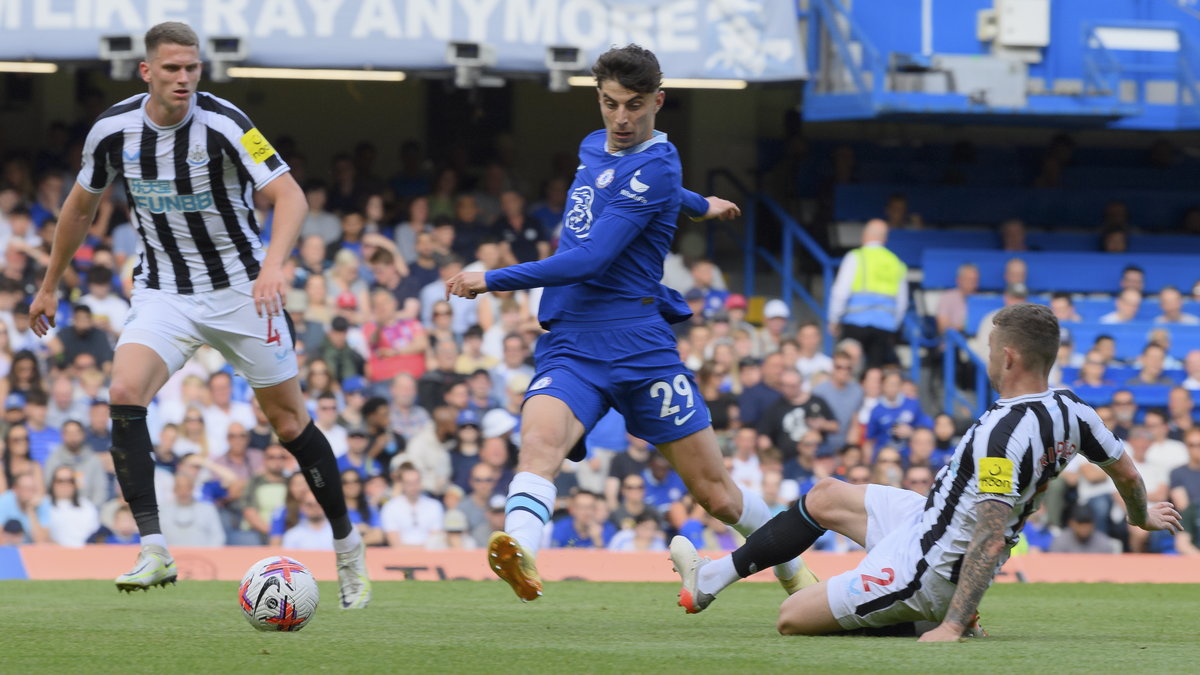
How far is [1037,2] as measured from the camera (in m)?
16.3

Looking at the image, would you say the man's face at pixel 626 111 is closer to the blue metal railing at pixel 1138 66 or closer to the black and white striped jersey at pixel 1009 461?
the black and white striped jersey at pixel 1009 461

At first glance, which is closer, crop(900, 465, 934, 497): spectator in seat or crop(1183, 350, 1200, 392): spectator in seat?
crop(900, 465, 934, 497): spectator in seat

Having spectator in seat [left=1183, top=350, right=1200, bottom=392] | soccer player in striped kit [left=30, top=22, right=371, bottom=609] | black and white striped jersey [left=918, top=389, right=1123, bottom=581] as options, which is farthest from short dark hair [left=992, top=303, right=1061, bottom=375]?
spectator in seat [left=1183, top=350, right=1200, bottom=392]

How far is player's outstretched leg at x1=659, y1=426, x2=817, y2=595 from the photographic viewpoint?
6574 millimetres

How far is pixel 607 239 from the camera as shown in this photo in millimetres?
6262

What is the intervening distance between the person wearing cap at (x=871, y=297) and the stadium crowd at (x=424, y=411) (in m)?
0.17

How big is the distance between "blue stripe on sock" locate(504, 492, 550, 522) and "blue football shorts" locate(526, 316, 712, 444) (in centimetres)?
39

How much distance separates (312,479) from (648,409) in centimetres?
176

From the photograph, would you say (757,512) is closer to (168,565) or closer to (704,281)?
(168,565)

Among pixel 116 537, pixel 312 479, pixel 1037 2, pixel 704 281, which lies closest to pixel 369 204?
pixel 704 281

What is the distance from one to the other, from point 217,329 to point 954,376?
9685mm

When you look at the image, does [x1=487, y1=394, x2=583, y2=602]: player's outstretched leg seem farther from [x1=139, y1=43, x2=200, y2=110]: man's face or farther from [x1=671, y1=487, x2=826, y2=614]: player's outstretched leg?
[x1=139, y1=43, x2=200, y2=110]: man's face

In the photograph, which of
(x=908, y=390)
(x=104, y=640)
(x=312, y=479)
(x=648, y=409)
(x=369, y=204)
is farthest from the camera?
(x=369, y=204)

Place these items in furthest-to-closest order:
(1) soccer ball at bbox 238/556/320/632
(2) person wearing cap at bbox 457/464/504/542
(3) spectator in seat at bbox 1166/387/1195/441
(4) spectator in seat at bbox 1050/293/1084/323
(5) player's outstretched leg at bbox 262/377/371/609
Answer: (4) spectator in seat at bbox 1050/293/1084/323 → (3) spectator in seat at bbox 1166/387/1195/441 → (2) person wearing cap at bbox 457/464/504/542 → (5) player's outstretched leg at bbox 262/377/371/609 → (1) soccer ball at bbox 238/556/320/632
